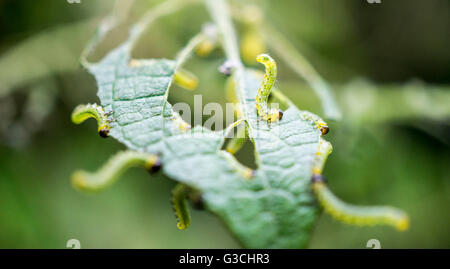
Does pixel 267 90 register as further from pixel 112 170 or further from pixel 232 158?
pixel 112 170

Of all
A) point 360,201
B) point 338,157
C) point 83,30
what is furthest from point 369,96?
point 83,30

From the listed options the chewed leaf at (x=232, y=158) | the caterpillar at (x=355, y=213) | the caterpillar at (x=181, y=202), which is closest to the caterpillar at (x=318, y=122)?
the chewed leaf at (x=232, y=158)

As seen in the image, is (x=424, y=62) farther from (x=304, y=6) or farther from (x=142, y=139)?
(x=142, y=139)

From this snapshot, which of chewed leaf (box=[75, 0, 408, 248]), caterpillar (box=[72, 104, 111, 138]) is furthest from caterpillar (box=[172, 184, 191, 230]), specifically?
caterpillar (box=[72, 104, 111, 138])

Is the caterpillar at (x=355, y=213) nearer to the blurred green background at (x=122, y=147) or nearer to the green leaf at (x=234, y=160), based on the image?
the green leaf at (x=234, y=160)

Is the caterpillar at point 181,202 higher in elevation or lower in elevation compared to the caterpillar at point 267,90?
lower

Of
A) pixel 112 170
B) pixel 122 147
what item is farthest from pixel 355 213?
pixel 122 147
